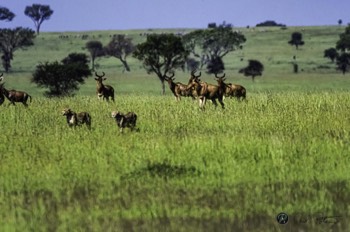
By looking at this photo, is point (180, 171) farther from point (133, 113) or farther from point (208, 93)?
point (208, 93)

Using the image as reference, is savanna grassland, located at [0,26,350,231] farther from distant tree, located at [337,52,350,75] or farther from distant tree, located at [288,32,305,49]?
distant tree, located at [288,32,305,49]

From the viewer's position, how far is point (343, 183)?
9227 mm

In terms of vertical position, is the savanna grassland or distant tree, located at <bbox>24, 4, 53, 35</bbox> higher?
distant tree, located at <bbox>24, 4, 53, 35</bbox>

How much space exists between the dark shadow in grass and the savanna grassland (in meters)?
0.02

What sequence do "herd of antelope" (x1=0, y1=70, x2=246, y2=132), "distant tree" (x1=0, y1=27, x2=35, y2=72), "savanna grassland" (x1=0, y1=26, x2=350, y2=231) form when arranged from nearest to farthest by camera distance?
"savanna grassland" (x1=0, y1=26, x2=350, y2=231), "herd of antelope" (x1=0, y1=70, x2=246, y2=132), "distant tree" (x1=0, y1=27, x2=35, y2=72)

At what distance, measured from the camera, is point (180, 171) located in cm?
1009

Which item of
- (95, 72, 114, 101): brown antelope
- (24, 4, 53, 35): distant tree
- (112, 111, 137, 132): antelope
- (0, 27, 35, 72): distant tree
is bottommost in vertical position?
(112, 111, 137, 132): antelope

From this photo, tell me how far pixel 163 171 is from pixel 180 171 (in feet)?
0.94

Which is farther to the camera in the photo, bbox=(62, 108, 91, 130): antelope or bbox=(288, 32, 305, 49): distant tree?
bbox=(288, 32, 305, 49): distant tree

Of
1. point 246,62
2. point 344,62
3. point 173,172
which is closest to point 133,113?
point 173,172

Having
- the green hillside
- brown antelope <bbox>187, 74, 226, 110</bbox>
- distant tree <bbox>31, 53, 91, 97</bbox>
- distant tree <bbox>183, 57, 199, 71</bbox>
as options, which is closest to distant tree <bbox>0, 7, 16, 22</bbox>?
the green hillside

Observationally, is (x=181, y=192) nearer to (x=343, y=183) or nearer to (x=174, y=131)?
(x=343, y=183)

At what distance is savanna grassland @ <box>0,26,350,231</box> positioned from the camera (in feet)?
25.4

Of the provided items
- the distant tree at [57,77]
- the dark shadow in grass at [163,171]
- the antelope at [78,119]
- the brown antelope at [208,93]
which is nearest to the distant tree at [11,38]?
the distant tree at [57,77]
